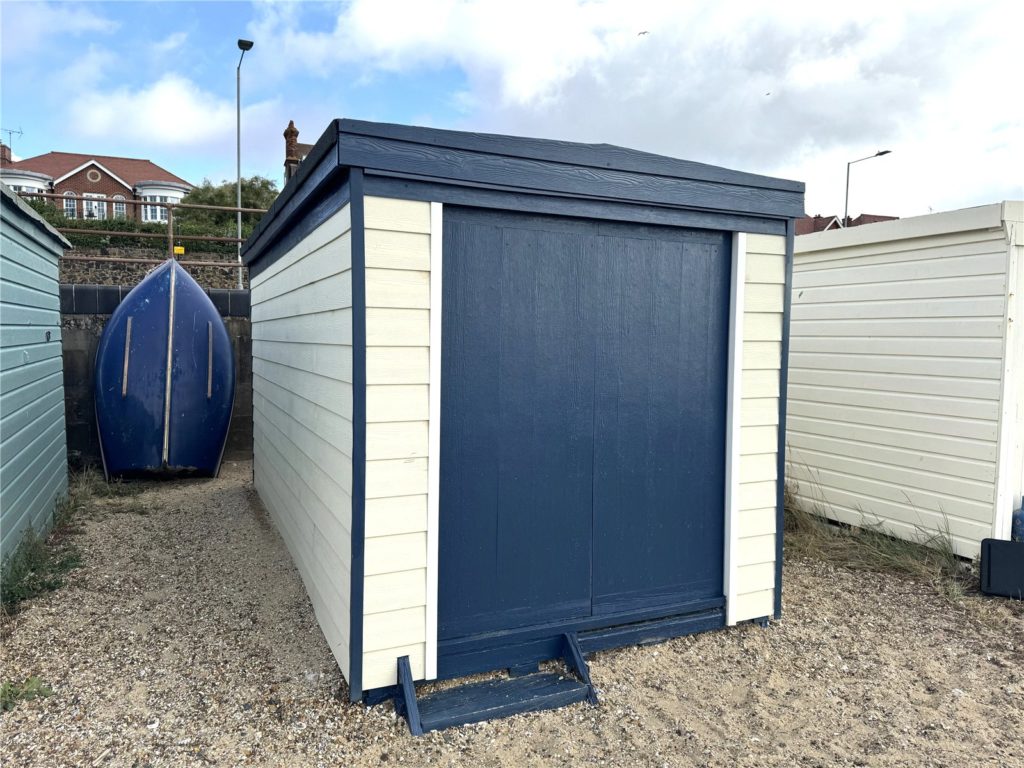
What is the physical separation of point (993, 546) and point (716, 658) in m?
1.97

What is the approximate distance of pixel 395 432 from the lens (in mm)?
2693

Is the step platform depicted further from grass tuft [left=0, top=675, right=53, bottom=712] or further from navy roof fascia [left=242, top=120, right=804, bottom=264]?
navy roof fascia [left=242, top=120, right=804, bottom=264]

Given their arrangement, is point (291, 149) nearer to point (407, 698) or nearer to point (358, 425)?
point (358, 425)

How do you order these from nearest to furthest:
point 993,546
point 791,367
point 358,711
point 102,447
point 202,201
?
point 358,711
point 993,546
point 791,367
point 102,447
point 202,201

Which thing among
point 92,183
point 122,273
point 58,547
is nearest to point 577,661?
point 58,547

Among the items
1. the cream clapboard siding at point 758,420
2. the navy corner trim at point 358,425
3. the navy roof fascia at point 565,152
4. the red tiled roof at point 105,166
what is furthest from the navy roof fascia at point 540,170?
the red tiled roof at point 105,166

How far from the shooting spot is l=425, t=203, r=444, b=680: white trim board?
107 inches

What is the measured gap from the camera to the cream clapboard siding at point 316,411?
2.81m

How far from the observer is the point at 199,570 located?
4.28 m

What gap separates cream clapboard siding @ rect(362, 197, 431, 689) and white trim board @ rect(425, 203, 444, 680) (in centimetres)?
2

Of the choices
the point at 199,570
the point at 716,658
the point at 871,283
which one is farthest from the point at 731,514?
the point at 199,570

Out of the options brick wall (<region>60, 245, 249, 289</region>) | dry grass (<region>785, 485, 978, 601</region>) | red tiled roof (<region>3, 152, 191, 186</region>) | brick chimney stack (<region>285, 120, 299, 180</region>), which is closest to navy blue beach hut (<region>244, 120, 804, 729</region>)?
dry grass (<region>785, 485, 978, 601</region>)

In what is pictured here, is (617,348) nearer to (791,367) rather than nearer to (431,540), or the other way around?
(431,540)

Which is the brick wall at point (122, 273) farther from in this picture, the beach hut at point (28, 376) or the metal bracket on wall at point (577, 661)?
the metal bracket on wall at point (577, 661)
